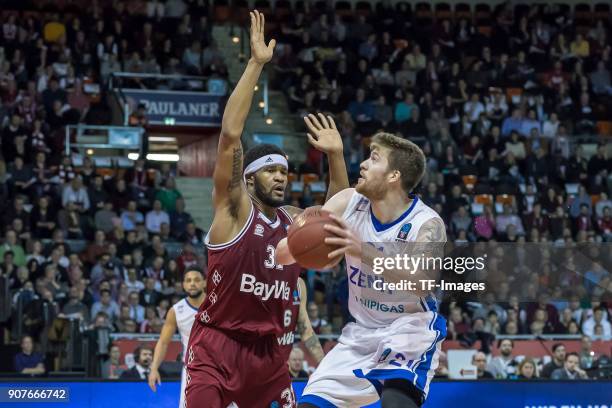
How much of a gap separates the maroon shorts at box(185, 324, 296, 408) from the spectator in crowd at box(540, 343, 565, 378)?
22.2 ft

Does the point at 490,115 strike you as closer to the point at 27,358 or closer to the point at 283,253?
the point at 27,358

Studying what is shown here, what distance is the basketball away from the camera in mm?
5422

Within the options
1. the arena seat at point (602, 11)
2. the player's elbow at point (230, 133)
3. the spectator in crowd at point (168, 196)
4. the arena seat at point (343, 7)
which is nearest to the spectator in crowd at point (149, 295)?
the spectator in crowd at point (168, 196)

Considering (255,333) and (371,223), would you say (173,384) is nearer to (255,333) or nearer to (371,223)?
(255,333)

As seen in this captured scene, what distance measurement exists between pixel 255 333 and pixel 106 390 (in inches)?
167

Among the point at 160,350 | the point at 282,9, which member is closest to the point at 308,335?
the point at 160,350

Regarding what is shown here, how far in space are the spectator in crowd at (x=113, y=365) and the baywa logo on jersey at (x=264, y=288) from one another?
19.6 feet

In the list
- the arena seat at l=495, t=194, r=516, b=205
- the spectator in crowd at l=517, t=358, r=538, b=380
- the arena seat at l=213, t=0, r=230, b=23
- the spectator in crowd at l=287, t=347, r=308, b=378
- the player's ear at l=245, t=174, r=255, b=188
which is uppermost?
the arena seat at l=213, t=0, r=230, b=23

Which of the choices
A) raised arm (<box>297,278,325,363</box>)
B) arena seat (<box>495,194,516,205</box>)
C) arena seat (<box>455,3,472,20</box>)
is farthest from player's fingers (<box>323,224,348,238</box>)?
arena seat (<box>455,3,472,20</box>)

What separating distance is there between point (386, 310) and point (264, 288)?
0.99 m

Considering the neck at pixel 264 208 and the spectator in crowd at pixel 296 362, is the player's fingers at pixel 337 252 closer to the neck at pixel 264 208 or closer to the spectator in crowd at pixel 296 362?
the neck at pixel 264 208

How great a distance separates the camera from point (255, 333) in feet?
21.1

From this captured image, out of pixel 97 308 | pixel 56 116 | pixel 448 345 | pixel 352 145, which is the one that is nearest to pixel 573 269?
pixel 448 345

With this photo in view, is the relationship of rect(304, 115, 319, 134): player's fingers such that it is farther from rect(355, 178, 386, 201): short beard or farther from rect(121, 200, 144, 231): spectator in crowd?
rect(121, 200, 144, 231): spectator in crowd
